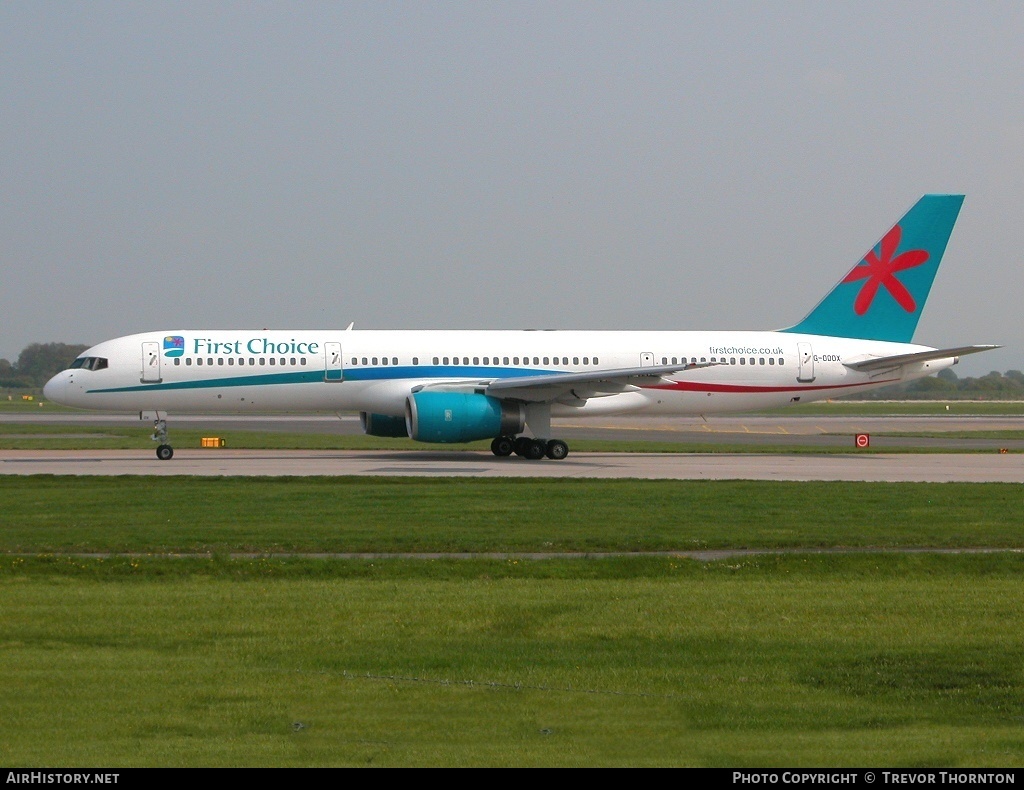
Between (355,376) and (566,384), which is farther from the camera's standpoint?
(355,376)

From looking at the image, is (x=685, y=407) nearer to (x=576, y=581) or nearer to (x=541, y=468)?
(x=541, y=468)

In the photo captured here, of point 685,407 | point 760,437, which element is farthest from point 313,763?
point 760,437

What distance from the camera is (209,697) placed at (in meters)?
8.13

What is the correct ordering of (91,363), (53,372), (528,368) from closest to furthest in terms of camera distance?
1. (91,363)
2. (528,368)
3. (53,372)

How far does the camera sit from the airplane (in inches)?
1288

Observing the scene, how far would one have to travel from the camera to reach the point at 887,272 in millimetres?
38000

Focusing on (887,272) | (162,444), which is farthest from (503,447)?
(887,272)

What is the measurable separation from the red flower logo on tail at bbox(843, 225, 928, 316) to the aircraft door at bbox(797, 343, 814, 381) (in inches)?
98.1

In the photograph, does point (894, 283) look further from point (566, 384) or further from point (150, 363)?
point (150, 363)

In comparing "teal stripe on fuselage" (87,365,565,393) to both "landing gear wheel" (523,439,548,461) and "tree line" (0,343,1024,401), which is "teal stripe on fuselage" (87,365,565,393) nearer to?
"landing gear wheel" (523,439,548,461)

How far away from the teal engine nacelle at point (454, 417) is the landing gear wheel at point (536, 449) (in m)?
1.32

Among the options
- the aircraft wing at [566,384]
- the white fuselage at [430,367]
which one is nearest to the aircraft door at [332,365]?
the white fuselage at [430,367]

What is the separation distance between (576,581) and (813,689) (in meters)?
5.06

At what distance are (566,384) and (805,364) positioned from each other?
30.8 ft
